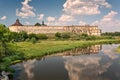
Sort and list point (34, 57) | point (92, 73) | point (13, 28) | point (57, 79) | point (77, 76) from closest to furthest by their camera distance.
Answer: point (57, 79) < point (77, 76) < point (92, 73) < point (34, 57) < point (13, 28)

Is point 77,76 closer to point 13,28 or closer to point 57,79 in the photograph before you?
point 57,79

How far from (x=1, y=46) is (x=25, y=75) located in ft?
55.3

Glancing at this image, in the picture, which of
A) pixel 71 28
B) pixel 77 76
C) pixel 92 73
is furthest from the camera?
pixel 71 28

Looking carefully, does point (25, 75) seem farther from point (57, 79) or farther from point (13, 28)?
point (13, 28)

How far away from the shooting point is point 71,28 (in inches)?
6388

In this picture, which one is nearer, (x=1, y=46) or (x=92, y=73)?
(x=92, y=73)

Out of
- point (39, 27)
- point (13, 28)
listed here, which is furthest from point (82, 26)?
point (13, 28)

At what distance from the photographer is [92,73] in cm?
3011

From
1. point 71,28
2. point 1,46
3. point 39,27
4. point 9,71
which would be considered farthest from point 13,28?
point 9,71

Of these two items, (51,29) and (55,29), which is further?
(55,29)

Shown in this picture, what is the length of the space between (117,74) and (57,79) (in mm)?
7967

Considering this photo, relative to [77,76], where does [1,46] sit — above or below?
above

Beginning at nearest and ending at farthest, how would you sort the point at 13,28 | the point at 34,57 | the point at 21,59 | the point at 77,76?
the point at 77,76 → the point at 21,59 → the point at 34,57 → the point at 13,28

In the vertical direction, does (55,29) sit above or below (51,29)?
below
